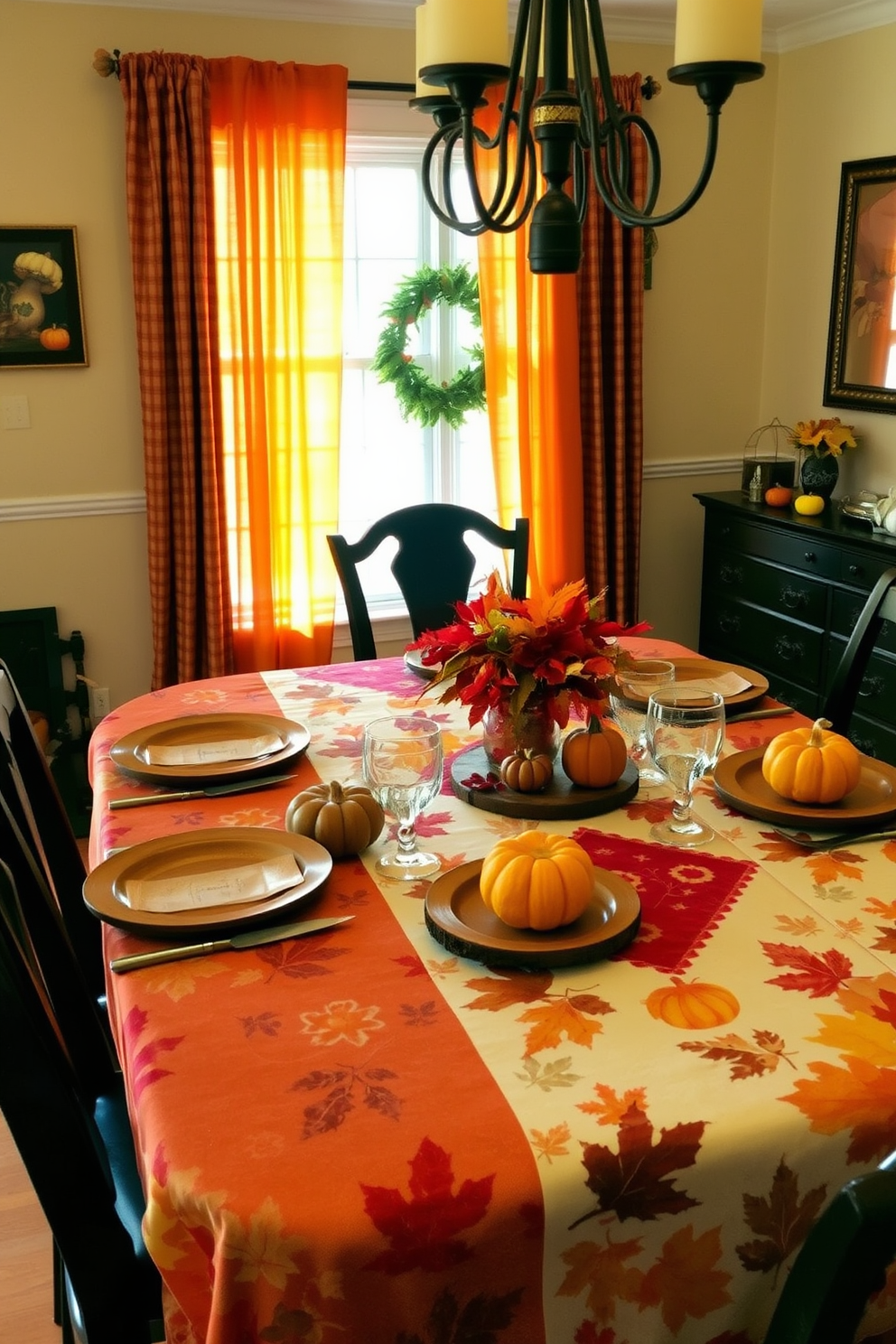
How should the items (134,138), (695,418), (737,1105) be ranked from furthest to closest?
(695,418) → (134,138) → (737,1105)

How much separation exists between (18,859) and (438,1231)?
0.87m

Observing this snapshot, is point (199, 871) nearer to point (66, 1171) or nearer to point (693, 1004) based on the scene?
point (66, 1171)

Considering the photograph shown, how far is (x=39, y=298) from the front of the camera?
3473 millimetres

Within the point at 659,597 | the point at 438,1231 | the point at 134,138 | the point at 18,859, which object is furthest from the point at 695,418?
the point at 438,1231

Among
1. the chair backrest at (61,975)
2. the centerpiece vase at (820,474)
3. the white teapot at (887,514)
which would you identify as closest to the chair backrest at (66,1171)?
the chair backrest at (61,975)

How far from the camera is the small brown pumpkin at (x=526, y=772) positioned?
1.75 m

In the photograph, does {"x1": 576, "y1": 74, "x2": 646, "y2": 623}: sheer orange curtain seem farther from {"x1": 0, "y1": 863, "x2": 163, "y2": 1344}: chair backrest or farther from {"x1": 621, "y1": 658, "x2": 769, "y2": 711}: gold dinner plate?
{"x1": 0, "y1": 863, "x2": 163, "y2": 1344}: chair backrest

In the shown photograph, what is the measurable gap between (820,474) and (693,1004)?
296 centimetres

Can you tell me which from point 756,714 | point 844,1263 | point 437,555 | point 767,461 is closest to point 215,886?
point 844,1263

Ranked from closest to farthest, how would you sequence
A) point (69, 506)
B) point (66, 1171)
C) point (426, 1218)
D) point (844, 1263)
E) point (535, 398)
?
point (844, 1263)
point (426, 1218)
point (66, 1171)
point (69, 506)
point (535, 398)

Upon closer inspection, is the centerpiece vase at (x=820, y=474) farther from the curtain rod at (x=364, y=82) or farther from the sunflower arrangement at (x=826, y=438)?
the curtain rod at (x=364, y=82)

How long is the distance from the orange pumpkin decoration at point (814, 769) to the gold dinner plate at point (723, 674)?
1.32 ft

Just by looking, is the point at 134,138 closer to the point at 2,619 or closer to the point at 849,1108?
the point at 2,619

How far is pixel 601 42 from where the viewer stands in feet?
5.55
